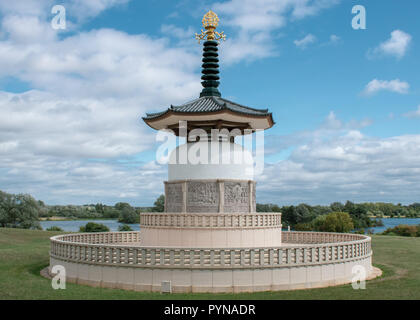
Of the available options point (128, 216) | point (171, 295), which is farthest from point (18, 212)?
point (171, 295)

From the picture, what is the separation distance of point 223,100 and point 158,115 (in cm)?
374

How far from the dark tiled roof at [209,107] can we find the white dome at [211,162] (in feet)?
5.99

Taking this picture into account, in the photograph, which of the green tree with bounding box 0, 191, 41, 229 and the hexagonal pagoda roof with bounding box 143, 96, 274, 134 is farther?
the green tree with bounding box 0, 191, 41, 229

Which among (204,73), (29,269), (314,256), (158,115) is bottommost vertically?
(29,269)

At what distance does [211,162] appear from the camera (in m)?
21.5

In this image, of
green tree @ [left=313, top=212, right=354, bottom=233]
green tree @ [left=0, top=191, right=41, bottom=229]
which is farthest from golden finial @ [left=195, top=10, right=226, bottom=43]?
green tree @ [left=0, top=191, right=41, bottom=229]

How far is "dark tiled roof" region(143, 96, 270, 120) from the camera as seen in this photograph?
21000 millimetres

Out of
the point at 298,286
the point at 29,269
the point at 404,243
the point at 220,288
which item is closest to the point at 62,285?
the point at 29,269

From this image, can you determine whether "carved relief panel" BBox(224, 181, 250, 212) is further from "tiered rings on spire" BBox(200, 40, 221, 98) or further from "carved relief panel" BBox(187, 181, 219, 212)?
"tiered rings on spire" BBox(200, 40, 221, 98)

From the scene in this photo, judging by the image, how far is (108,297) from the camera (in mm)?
13828

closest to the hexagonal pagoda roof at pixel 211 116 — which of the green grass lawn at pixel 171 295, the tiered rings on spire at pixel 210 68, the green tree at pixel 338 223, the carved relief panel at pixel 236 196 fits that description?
the tiered rings on spire at pixel 210 68

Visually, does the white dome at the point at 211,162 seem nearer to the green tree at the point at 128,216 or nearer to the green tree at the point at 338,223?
the green tree at the point at 338,223

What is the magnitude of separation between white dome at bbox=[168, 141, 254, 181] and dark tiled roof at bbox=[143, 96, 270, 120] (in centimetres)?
183

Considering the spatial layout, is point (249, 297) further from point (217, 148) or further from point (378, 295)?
point (217, 148)
